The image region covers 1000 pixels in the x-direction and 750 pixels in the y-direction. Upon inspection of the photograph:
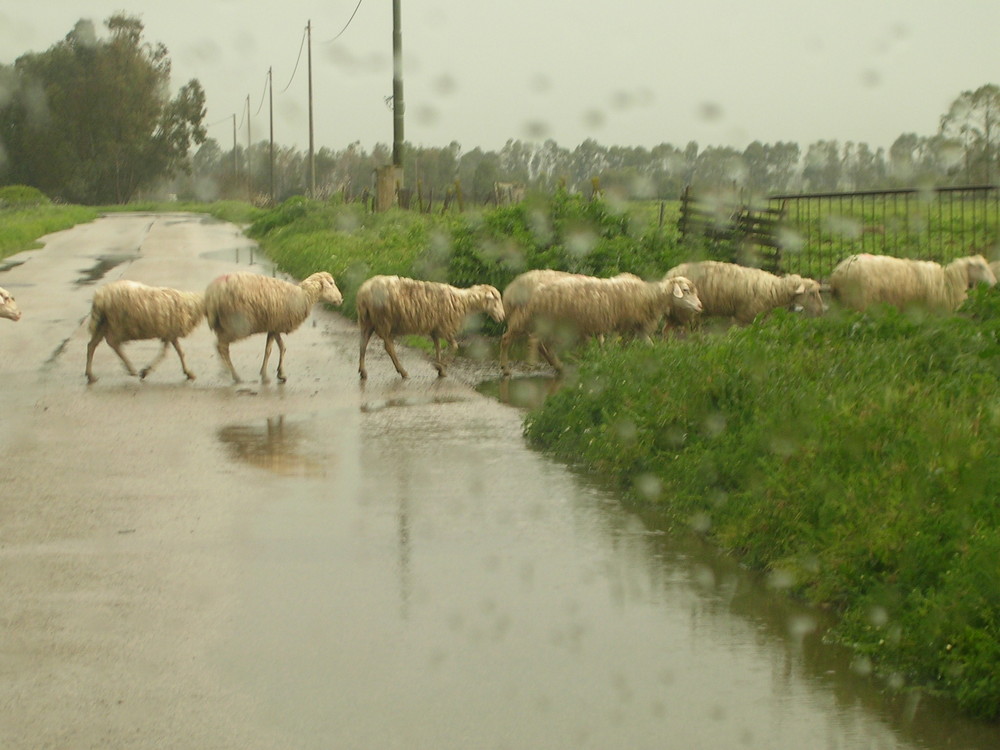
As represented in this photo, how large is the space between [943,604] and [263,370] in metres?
9.74

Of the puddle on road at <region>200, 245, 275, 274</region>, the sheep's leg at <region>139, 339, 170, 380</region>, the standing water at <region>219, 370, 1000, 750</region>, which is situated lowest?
the standing water at <region>219, 370, 1000, 750</region>

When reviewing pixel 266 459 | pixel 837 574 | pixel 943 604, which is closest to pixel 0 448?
pixel 266 459

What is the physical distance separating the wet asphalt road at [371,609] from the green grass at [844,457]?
0.89 feet

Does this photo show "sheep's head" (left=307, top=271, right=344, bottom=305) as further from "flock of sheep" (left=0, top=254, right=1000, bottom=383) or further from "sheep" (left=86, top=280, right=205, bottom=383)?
"sheep" (left=86, top=280, right=205, bottom=383)

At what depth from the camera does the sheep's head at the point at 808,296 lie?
51.2 ft

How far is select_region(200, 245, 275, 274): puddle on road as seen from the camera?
99.2 feet

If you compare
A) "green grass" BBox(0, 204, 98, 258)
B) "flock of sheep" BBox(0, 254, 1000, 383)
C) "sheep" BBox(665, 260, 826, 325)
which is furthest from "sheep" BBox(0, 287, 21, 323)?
"green grass" BBox(0, 204, 98, 258)

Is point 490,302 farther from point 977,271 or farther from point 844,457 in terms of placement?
point 844,457

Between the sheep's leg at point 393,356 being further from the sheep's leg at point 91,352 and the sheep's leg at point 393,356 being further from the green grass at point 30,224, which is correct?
the green grass at point 30,224

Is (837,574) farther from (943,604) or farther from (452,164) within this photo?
(452,164)

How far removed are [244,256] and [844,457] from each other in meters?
26.6

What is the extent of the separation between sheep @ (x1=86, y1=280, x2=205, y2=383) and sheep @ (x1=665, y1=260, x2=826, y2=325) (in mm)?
5596

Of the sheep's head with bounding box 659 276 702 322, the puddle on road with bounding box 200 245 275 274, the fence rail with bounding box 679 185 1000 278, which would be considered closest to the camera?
the sheep's head with bounding box 659 276 702 322

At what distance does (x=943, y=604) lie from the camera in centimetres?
579
